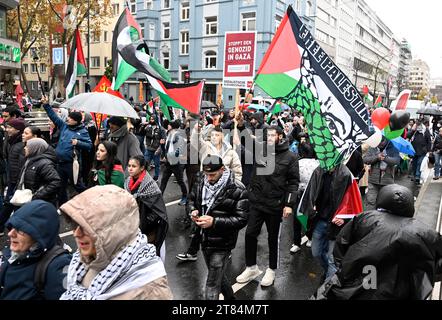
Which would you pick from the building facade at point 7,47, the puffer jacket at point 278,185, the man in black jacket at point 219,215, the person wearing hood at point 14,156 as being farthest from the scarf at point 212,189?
the building facade at point 7,47

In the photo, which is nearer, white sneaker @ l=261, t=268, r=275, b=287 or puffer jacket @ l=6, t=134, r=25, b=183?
white sneaker @ l=261, t=268, r=275, b=287

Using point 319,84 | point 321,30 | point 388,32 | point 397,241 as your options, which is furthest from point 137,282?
point 388,32

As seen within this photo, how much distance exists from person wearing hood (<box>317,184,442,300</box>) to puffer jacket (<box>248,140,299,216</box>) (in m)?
1.75

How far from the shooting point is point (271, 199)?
4527 mm

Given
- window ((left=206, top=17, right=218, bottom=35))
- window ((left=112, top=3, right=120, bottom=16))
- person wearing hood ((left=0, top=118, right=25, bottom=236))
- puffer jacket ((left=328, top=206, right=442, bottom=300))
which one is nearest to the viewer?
puffer jacket ((left=328, top=206, right=442, bottom=300))

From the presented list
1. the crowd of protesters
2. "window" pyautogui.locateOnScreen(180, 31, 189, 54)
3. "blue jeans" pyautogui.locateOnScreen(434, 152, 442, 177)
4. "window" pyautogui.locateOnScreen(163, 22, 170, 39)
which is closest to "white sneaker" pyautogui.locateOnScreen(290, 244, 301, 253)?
the crowd of protesters

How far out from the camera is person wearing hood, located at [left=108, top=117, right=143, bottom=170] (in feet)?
19.2

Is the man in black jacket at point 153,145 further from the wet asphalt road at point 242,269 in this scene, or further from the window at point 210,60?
the window at point 210,60

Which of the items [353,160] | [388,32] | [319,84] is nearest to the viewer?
[319,84]

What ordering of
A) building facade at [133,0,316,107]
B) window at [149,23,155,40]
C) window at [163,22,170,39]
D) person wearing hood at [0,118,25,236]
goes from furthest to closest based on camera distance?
window at [149,23,155,40], window at [163,22,170,39], building facade at [133,0,316,107], person wearing hood at [0,118,25,236]

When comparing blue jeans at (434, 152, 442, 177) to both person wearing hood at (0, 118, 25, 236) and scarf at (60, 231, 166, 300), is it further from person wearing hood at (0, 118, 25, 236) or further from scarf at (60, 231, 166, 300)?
scarf at (60, 231, 166, 300)

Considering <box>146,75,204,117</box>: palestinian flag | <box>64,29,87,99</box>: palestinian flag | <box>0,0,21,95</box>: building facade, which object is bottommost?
<box>146,75,204,117</box>: palestinian flag

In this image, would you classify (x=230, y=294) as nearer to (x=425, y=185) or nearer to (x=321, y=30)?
(x=425, y=185)
